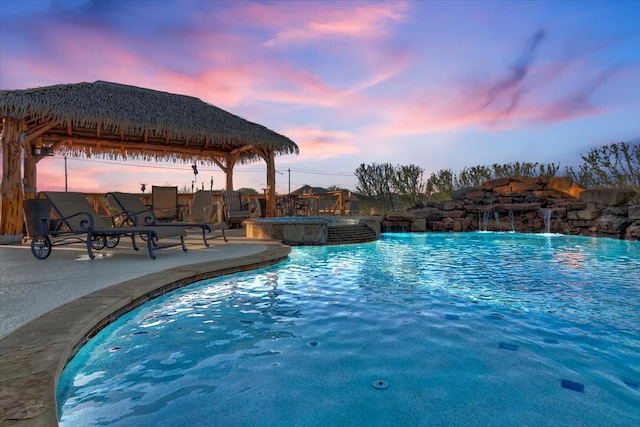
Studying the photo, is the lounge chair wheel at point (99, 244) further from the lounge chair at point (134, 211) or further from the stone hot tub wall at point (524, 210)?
the stone hot tub wall at point (524, 210)

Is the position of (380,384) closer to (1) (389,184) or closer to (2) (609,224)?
(2) (609,224)

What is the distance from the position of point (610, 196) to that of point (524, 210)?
8.41 ft

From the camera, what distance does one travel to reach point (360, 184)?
18.1 metres

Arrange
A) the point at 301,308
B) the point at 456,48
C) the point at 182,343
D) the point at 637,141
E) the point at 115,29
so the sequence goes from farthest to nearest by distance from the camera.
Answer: the point at 637,141 → the point at 456,48 → the point at 115,29 → the point at 301,308 → the point at 182,343

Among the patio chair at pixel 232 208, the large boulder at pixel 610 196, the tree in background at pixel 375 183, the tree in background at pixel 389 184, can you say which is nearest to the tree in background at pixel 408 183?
the tree in background at pixel 389 184

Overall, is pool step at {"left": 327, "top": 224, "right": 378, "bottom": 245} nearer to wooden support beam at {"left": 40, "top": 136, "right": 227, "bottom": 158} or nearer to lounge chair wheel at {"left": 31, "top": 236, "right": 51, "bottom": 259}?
lounge chair wheel at {"left": 31, "top": 236, "right": 51, "bottom": 259}

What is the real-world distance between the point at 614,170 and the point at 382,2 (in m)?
13.6

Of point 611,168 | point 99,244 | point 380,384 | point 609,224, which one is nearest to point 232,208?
point 99,244

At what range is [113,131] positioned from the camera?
10.1 meters

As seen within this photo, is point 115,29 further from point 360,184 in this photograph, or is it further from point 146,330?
point 360,184

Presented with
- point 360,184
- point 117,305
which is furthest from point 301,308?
point 360,184

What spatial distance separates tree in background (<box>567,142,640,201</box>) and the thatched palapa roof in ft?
43.7

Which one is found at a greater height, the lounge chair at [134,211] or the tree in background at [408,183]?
the tree in background at [408,183]

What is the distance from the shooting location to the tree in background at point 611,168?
45.6 feet
